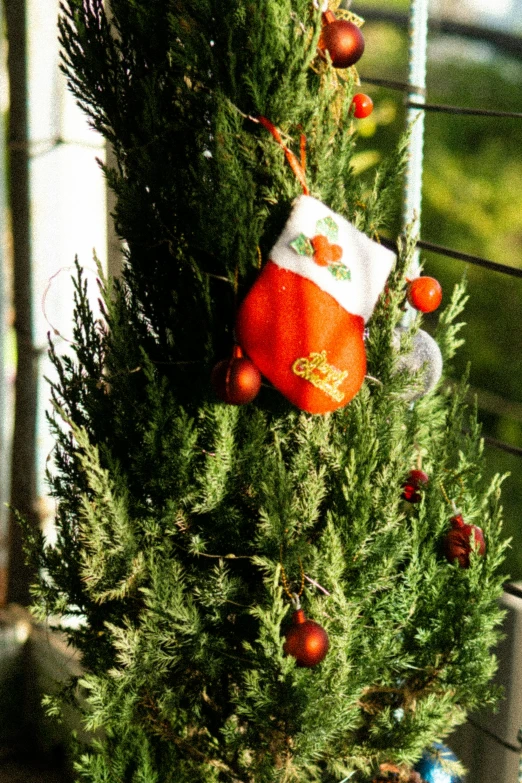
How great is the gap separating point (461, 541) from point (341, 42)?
2.72 ft

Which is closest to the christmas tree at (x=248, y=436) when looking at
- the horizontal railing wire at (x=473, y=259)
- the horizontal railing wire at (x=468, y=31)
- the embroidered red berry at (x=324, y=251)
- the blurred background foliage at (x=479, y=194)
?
the embroidered red berry at (x=324, y=251)

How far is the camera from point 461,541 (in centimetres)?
153

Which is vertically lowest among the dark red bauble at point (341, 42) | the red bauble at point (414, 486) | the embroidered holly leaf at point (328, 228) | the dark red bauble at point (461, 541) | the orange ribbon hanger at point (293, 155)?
the dark red bauble at point (461, 541)

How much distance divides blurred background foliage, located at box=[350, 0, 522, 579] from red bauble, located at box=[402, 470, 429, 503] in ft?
9.50

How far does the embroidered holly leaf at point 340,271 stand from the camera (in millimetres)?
1315

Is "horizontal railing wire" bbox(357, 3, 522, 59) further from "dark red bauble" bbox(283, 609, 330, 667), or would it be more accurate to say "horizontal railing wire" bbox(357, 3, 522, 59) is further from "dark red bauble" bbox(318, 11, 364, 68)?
"dark red bauble" bbox(283, 609, 330, 667)

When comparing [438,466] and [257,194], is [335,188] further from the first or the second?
[438,466]

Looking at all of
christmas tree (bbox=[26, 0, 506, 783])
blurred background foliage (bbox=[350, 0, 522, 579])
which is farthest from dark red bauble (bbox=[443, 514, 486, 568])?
blurred background foliage (bbox=[350, 0, 522, 579])

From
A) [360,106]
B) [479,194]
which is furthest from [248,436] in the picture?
[479,194]

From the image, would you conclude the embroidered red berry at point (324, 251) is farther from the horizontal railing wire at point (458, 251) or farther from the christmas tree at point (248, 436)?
the horizontal railing wire at point (458, 251)

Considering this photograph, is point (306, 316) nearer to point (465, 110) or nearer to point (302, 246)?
point (302, 246)

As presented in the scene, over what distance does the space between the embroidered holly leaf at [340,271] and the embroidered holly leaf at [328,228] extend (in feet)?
0.13

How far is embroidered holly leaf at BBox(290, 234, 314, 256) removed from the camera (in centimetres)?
130

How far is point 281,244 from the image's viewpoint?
131 centimetres
